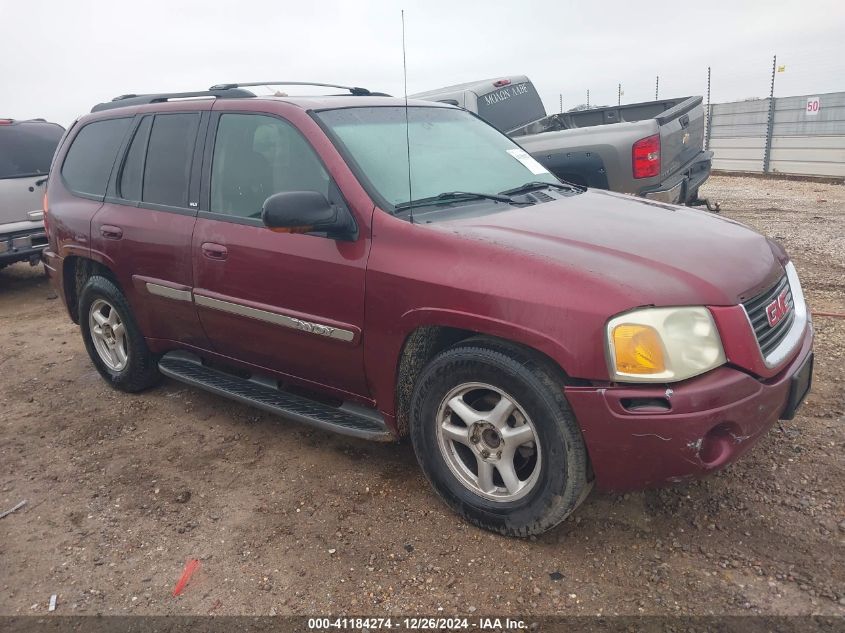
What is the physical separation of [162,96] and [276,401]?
85.4 inches

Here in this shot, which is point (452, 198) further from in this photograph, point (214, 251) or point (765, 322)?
point (765, 322)

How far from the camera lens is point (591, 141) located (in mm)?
6027

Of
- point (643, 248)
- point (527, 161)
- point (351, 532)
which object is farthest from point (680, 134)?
point (351, 532)

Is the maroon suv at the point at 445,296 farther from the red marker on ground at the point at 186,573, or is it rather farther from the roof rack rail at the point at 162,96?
the red marker on ground at the point at 186,573

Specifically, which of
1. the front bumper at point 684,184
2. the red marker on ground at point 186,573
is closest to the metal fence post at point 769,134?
the front bumper at point 684,184

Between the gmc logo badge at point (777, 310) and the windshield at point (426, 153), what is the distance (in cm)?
136

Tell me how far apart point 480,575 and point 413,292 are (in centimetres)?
112

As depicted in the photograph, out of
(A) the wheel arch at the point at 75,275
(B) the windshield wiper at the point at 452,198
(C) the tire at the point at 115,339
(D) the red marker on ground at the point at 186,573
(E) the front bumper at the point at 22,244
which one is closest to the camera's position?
(D) the red marker on ground at the point at 186,573

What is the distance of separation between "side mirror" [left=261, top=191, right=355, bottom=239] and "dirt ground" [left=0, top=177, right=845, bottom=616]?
1.25 m

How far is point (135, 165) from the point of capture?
13.1ft

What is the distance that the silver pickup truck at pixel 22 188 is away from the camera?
7145mm

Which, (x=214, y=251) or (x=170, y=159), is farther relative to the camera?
(x=170, y=159)

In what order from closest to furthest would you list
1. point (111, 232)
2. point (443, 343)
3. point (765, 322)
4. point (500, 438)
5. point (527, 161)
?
point (765, 322)
point (500, 438)
point (443, 343)
point (527, 161)
point (111, 232)

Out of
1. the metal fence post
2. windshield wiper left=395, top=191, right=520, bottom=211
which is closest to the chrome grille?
windshield wiper left=395, top=191, right=520, bottom=211
